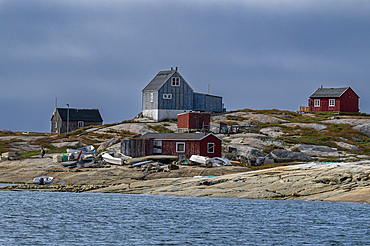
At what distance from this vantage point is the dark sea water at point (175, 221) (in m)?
25.0

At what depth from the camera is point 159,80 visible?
307ft

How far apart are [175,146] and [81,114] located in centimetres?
5501

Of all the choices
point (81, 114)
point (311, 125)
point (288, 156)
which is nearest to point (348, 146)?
point (288, 156)

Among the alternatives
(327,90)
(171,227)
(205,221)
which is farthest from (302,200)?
(327,90)

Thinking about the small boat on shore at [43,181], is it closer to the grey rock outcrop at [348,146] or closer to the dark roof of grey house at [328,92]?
the grey rock outcrop at [348,146]

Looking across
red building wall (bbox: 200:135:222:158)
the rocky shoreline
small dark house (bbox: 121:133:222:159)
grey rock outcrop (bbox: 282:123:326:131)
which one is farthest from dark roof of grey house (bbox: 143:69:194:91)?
the rocky shoreline

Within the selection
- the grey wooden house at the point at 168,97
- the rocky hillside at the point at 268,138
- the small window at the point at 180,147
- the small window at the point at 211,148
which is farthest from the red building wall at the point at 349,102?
the small window at the point at 180,147

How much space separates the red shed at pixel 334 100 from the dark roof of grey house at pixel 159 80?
35519 millimetres

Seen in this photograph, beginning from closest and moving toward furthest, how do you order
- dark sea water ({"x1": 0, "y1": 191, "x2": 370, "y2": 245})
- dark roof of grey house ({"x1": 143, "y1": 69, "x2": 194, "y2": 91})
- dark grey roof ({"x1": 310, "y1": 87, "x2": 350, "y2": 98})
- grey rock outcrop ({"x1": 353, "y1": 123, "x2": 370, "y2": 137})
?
dark sea water ({"x1": 0, "y1": 191, "x2": 370, "y2": 245}), grey rock outcrop ({"x1": 353, "y1": 123, "x2": 370, "y2": 137}), dark roof of grey house ({"x1": 143, "y1": 69, "x2": 194, "y2": 91}), dark grey roof ({"x1": 310, "y1": 87, "x2": 350, "y2": 98})

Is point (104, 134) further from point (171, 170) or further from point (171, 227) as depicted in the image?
point (171, 227)

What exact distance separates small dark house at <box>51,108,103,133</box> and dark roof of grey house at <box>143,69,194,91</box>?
1928cm

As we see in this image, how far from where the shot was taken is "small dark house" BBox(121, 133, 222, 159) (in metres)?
56.1

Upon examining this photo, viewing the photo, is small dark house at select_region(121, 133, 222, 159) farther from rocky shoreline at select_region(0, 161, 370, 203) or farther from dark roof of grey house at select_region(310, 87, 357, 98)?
dark roof of grey house at select_region(310, 87, 357, 98)

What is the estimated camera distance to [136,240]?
24.8 meters
